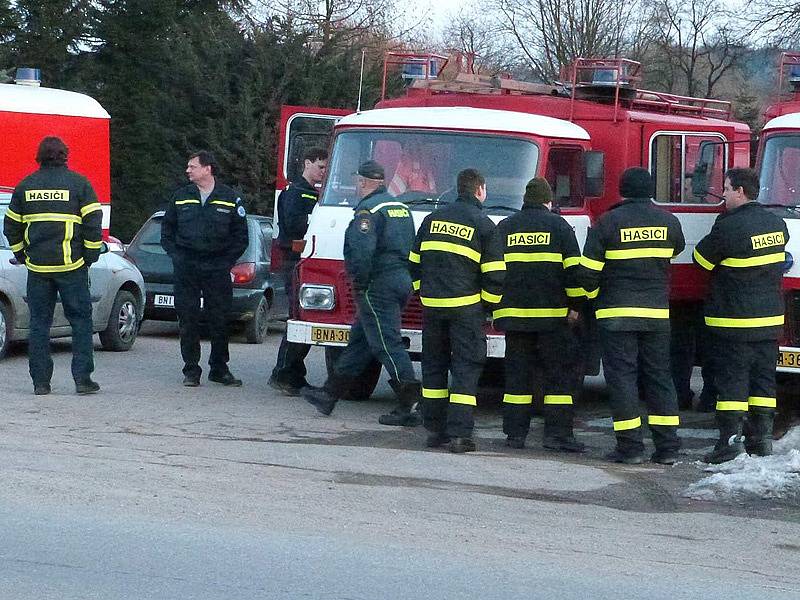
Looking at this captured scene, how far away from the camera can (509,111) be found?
38.9 feet

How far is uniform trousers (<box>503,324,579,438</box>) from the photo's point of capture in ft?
30.8

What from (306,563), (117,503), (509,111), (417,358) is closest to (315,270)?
(417,358)

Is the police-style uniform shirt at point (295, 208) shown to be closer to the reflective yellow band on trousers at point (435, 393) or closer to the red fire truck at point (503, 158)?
the red fire truck at point (503, 158)

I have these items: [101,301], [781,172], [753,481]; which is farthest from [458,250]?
[101,301]

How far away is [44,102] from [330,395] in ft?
31.8

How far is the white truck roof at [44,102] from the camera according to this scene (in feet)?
58.9

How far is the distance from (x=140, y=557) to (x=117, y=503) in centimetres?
112

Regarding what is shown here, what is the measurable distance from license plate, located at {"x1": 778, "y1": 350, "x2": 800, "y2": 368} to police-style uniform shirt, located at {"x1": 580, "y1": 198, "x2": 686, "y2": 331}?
143 cm

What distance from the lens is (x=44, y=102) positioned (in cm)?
1842

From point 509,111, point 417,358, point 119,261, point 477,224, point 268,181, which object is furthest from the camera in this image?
point 268,181

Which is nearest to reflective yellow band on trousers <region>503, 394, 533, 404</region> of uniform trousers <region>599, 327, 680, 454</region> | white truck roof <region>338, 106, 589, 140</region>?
uniform trousers <region>599, 327, 680, 454</region>

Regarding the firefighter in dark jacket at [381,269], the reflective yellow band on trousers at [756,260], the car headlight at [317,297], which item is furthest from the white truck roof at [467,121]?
the reflective yellow band on trousers at [756,260]

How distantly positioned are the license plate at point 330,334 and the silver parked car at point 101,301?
3.64 m

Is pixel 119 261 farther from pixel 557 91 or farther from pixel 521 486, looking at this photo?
pixel 521 486
